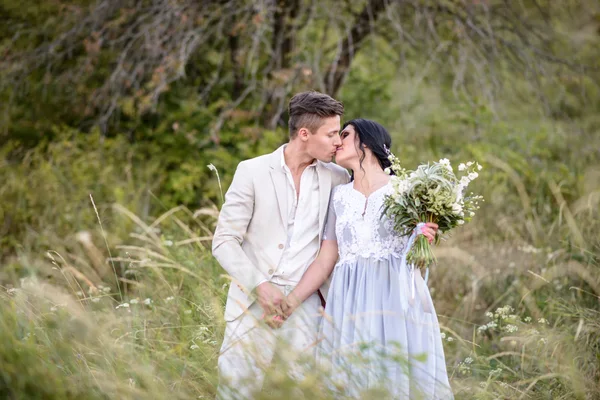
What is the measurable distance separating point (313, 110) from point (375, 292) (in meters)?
1.05

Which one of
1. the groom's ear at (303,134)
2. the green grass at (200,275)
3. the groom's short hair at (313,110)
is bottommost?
the green grass at (200,275)

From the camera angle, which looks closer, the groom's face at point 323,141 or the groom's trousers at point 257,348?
the groom's trousers at point 257,348

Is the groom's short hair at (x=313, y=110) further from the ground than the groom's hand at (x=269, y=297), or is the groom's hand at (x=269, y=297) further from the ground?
the groom's short hair at (x=313, y=110)

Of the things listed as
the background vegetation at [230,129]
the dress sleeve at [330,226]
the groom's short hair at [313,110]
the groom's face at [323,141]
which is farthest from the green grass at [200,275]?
the groom's short hair at [313,110]

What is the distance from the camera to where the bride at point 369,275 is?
3.54m

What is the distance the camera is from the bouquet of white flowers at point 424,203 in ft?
11.3

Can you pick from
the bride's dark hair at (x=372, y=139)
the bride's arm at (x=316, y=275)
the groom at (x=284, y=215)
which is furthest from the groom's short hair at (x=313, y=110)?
the bride's arm at (x=316, y=275)

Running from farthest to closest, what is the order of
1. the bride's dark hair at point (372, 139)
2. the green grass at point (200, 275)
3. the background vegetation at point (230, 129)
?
the background vegetation at point (230, 129)
the bride's dark hair at point (372, 139)
the green grass at point (200, 275)

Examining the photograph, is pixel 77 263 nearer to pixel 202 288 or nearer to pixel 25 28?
pixel 202 288

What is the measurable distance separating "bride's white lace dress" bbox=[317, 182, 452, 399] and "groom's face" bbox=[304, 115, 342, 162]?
0.25m

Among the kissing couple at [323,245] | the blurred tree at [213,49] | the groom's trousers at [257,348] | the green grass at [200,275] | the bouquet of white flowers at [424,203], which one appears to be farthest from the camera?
the blurred tree at [213,49]

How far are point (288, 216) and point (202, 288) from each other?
3.13ft

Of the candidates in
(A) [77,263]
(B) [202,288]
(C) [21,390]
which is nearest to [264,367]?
(C) [21,390]

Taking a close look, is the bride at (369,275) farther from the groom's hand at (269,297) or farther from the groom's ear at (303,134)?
the groom's ear at (303,134)
